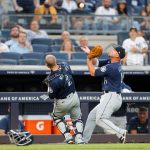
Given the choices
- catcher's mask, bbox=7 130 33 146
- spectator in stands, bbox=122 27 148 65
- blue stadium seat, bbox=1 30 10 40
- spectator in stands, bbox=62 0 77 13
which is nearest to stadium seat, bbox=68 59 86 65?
spectator in stands, bbox=122 27 148 65

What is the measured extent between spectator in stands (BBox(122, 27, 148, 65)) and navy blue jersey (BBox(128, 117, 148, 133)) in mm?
2145

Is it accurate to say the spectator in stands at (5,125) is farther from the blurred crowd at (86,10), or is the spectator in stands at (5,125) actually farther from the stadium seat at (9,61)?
the blurred crowd at (86,10)

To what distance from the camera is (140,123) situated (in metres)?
14.0

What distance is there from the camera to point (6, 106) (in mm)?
13797

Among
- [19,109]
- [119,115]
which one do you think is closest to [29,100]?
[19,109]

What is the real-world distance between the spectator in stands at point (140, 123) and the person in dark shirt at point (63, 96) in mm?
2025

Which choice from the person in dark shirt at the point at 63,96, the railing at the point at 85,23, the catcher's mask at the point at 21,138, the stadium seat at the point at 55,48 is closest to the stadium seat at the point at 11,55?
the stadium seat at the point at 55,48

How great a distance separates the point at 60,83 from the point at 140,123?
2596 millimetres

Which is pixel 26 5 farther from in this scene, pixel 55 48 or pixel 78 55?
pixel 78 55

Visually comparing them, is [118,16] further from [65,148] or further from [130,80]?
[65,148]

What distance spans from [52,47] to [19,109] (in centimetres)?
259

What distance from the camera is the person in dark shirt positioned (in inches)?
466

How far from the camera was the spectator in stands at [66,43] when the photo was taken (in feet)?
52.1

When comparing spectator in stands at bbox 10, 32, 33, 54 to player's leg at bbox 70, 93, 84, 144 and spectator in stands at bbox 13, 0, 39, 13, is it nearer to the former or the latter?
spectator in stands at bbox 13, 0, 39, 13
